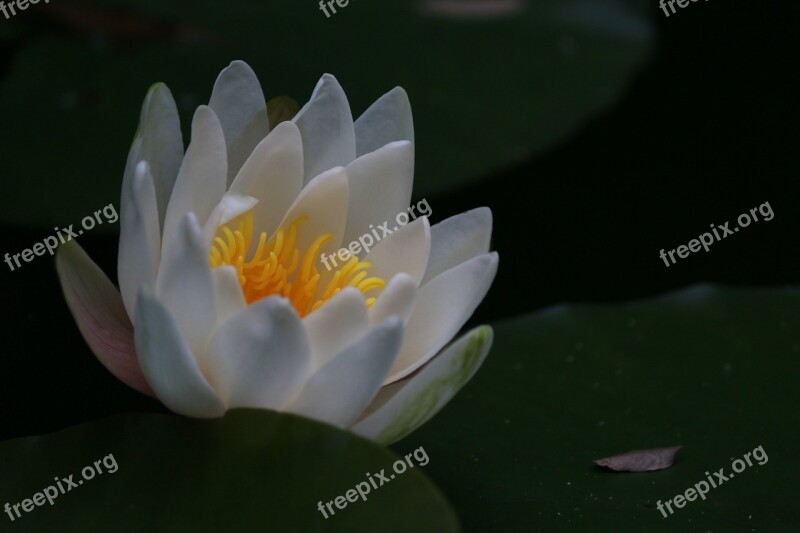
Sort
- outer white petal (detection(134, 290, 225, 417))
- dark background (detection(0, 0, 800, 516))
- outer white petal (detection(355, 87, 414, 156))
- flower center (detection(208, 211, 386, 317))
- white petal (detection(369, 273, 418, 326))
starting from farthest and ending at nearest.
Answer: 1. dark background (detection(0, 0, 800, 516))
2. outer white petal (detection(355, 87, 414, 156))
3. flower center (detection(208, 211, 386, 317))
4. white petal (detection(369, 273, 418, 326))
5. outer white petal (detection(134, 290, 225, 417))

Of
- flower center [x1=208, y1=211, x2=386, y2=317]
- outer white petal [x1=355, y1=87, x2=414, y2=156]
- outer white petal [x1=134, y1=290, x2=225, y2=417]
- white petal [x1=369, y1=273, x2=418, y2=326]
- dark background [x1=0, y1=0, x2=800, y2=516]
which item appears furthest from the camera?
dark background [x1=0, y1=0, x2=800, y2=516]

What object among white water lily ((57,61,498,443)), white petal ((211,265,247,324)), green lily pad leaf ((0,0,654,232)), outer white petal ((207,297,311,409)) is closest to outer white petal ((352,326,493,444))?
white water lily ((57,61,498,443))

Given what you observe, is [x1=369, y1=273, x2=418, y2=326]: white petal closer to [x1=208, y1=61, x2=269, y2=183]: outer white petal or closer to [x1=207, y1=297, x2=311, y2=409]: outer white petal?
[x1=207, y1=297, x2=311, y2=409]: outer white petal

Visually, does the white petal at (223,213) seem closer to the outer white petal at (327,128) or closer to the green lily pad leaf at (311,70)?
the outer white petal at (327,128)

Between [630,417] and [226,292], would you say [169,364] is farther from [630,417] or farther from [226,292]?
[630,417]

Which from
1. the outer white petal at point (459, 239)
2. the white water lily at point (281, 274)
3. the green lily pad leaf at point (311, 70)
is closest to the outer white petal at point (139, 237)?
the white water lily at point (281, 274)

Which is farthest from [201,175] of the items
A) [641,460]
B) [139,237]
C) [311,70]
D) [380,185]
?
[311,70]
